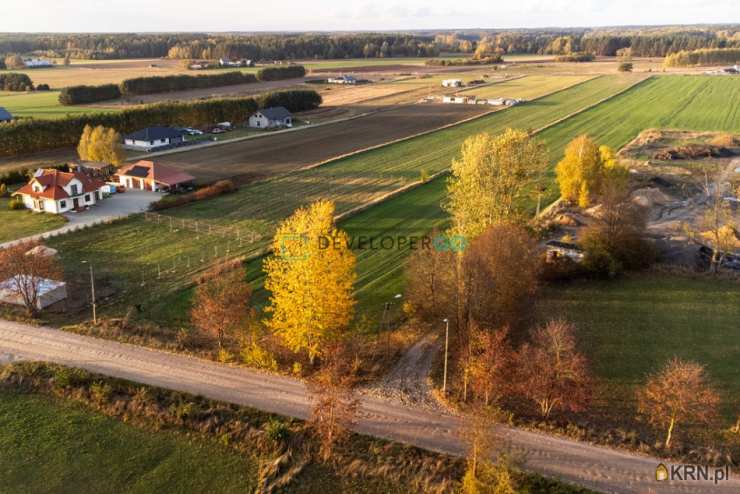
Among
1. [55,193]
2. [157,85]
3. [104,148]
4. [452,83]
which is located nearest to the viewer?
[55,193]

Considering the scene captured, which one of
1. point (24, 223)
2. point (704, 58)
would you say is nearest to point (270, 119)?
point (24, 223)

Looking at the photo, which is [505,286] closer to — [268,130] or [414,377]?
[414,377]

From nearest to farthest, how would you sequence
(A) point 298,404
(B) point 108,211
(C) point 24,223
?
(A) point 298,404
(C) point 24,223
(B) point 108,211

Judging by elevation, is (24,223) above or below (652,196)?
below

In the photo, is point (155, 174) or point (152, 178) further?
point (155, 174)

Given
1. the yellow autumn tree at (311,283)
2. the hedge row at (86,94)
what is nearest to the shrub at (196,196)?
the yellow autumn tree at (311,283)

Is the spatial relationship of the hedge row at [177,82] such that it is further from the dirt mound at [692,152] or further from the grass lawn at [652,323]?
the grass lawn at [652,323]

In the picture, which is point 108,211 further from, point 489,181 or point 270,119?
point 270,119
